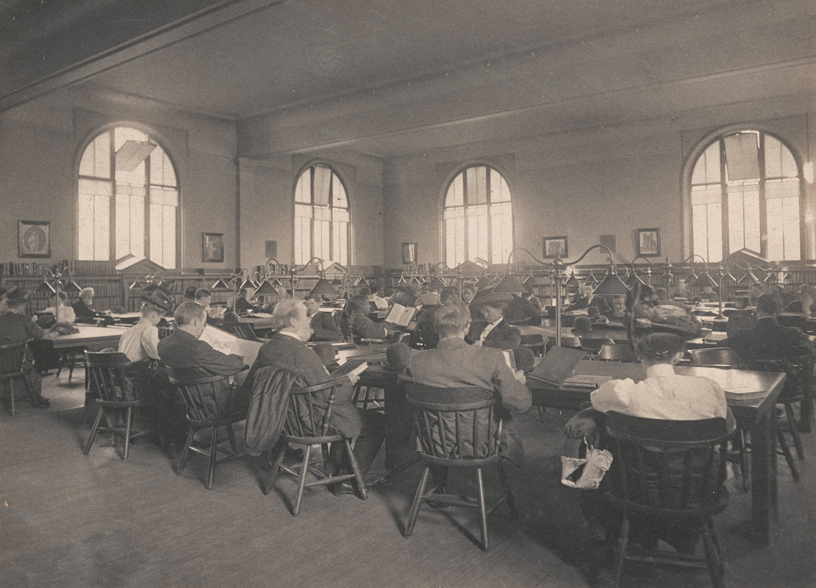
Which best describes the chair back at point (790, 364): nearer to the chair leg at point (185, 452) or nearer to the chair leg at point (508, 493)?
the chair leg at point (508, 493)

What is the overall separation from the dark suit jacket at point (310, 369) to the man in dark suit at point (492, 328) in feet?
4.58

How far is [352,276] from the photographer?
1659 cm

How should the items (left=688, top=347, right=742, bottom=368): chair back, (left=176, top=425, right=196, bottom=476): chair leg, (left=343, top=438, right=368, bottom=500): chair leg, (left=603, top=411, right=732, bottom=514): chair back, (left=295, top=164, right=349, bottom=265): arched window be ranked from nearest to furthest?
(left=603, top=411, right=732, bottom=514): chair back < (left=343, top=438, right=368, bottom=500): chair leg < (left=176, top=425, right=196, bottom=476): chair leg < (left=688, top=347, right=742, bottom=368): chair back < (left=295, top=164, right=349, bottom=265): arched window

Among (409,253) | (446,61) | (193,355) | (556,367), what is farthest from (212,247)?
(556,367)

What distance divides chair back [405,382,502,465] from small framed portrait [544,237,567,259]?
12443 millimetres

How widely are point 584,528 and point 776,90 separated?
1205 cm

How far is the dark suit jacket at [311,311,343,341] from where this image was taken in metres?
6.19

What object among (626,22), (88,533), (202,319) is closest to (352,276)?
(626,22)

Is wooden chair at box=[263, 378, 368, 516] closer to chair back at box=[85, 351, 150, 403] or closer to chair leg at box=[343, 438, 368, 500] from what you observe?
chair leg at box=[343, 438, 368, 500]

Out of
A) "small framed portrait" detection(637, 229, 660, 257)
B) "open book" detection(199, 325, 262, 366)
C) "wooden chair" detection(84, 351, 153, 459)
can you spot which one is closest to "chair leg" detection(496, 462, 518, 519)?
"open book" detection(199, 325, 262, 366)

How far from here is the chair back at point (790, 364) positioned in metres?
4.21

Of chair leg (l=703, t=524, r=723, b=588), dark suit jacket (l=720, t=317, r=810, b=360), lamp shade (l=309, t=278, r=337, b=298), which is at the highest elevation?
lamp shade (l=309, t=278, r=337, b=298)

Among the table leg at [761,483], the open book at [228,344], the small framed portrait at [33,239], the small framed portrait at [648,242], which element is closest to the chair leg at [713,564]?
the table leg at [761,483]

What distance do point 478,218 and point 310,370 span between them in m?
13.4
